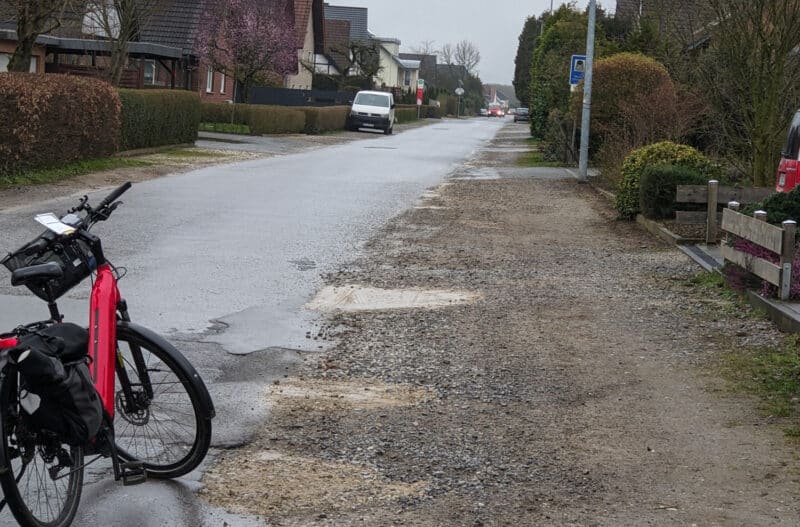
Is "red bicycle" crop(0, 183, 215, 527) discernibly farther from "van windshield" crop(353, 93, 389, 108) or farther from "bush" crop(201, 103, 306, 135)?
"van windshield" crop(353, 93, 389, 108)

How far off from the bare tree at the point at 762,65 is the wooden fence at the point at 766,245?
683 cm

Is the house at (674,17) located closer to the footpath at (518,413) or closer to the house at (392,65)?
the footpath at (518,413)

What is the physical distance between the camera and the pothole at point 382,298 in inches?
397

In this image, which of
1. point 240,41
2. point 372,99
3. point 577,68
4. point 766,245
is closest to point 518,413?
point 766,245

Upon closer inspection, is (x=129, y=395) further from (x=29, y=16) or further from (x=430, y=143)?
(x=430, y=143)

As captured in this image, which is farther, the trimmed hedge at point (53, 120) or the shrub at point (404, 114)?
the shrub at point (404, 114)

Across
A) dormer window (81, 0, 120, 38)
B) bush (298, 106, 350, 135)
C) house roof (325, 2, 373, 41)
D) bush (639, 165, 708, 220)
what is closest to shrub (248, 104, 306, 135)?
bush (298, 106, 350, 135)

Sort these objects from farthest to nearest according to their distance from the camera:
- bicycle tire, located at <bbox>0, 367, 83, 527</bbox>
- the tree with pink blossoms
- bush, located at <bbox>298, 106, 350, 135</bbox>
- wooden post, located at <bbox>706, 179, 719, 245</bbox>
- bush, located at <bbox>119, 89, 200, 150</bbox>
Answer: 1. bush, located at <bbox>298, 106, 350, 135</bbox>
2. the tree with pink blossoms
3. bush, located at <bbox>119, 89, 200, 150</bbox>
4. wooden post, located at <bbox>706, 179, 719, 245</bbox>
5. bicycle tire, located at <bbox>0, 367, 83, 527</bbox>

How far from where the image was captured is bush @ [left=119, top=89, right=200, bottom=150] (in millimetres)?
26328

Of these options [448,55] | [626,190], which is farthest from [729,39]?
[448,55]

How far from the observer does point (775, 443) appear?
6.25 meters

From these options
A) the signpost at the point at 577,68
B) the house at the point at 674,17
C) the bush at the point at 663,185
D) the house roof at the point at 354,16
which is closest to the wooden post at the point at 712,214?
the bush at the point at 663,185

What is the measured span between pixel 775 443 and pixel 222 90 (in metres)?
49.9

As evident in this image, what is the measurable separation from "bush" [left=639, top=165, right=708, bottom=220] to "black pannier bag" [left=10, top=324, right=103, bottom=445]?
42.1 feet
